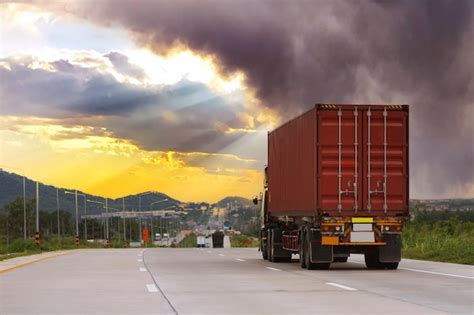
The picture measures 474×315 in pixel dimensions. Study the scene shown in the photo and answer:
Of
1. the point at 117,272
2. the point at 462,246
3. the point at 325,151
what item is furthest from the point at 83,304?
the point at 462,246

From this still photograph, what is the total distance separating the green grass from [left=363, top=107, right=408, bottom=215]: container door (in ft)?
17.3

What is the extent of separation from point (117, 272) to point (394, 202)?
311 inches

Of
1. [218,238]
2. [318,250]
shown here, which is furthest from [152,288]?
[218,238]

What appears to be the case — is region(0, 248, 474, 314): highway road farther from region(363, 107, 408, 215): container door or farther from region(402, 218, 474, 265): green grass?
region(402, 218, 474, 265): green grass

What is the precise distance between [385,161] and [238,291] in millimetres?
9463

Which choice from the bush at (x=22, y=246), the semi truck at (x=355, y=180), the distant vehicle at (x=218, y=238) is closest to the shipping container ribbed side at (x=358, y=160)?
the semi truck at (x=355, y=180)

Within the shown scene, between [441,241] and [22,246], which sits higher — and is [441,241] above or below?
above

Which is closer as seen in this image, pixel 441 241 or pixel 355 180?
pixel 355 180

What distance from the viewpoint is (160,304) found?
1520cm

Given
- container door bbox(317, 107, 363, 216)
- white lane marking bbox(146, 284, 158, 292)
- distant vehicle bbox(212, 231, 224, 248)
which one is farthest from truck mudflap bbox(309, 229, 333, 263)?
distant vehicle bbox(212, 231, 224, 248)

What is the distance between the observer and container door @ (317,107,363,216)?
25.6 metres

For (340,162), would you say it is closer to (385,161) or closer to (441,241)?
(385,161)

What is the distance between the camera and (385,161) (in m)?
26.0

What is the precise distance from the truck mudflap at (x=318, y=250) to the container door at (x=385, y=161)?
1.57 m
